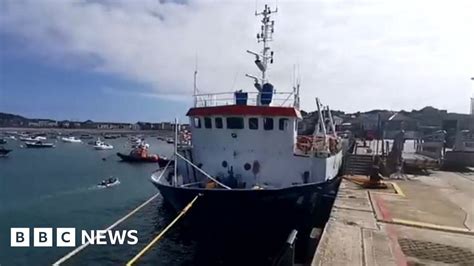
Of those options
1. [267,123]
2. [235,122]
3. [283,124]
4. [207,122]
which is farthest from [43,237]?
[283,124]

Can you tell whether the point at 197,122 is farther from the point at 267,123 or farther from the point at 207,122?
the point at 267,123

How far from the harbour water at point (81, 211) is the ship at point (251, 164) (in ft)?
6.86

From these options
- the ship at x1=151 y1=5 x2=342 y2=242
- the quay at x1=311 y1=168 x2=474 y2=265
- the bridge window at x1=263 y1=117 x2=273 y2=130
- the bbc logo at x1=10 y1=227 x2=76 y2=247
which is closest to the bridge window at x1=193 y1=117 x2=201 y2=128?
the ship at x1=151 y1=5 x2=342 y2=242

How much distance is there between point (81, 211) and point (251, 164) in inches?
440

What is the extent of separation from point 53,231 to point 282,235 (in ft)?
34.5

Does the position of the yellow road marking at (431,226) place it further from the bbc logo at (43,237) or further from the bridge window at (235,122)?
the bbc logo at (43,237)

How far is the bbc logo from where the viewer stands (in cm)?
1398

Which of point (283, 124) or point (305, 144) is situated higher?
point (283, 124)

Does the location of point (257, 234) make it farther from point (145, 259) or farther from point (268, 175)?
point (145, 259)

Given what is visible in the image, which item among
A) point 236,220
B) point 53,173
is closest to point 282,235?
point 236,220

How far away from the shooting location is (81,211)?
65.8ft

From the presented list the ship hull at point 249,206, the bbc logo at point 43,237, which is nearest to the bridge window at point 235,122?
the ship hull at point 249,206

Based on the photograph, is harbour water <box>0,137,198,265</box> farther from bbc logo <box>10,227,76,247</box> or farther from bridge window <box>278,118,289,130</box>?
bridge window <box>278,118,289,130</box>

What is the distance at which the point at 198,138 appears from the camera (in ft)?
50.3
